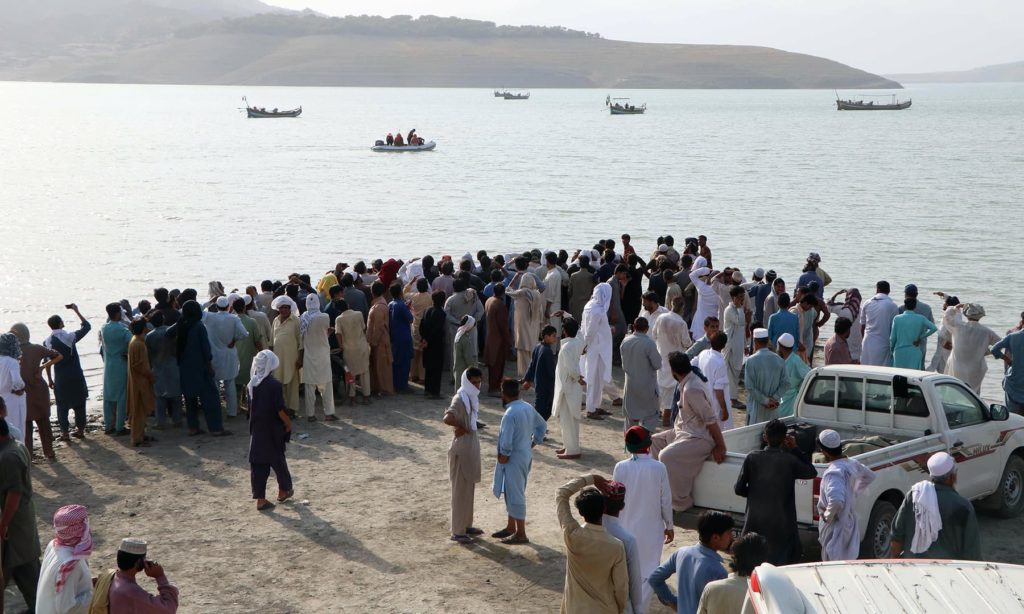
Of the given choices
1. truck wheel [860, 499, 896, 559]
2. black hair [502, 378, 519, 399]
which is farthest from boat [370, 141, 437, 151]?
truck wheel [860, 499, 896, 559]

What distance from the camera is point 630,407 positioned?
36.4 ft

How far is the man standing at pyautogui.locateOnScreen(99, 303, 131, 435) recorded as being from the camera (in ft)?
40.1

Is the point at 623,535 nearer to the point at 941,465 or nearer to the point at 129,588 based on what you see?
the point at 941,465

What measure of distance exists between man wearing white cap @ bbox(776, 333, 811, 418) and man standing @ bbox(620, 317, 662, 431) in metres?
1.18

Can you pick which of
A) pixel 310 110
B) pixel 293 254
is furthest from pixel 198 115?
pixel 293 254

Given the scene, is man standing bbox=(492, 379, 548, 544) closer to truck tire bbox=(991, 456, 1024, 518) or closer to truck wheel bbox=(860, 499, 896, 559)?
truck wheel bbox=(860, 499, 896, 559)

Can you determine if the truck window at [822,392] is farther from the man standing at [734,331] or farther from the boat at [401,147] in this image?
the boat at [401,147]

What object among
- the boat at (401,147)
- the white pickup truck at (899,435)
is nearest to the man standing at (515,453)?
the white pickup truck at (899,435)

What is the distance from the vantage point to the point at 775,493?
738 centimetres

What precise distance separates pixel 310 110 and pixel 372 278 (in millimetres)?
153088

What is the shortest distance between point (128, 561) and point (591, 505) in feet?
7.79

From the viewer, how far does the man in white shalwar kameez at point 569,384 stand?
36.2ft

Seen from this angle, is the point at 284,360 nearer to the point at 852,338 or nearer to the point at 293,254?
the point at 852,338

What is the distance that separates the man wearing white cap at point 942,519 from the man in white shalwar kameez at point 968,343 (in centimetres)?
604
